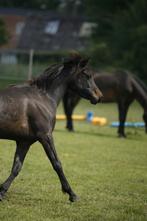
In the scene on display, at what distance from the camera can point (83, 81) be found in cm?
1007

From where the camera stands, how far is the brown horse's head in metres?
9.94

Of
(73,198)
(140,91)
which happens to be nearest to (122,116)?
(140,91)

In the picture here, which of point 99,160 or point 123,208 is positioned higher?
point 123,208

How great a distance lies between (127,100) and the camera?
2034 centimetres

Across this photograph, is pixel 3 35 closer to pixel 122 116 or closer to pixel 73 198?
pixel 122 116

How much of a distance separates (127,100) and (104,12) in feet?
124

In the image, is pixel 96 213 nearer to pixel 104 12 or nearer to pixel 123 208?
pixel 123 208

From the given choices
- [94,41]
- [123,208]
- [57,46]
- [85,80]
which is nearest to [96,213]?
[123,208]

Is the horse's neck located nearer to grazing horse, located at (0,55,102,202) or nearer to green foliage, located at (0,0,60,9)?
grazing horse, located at (0,55,102,202)

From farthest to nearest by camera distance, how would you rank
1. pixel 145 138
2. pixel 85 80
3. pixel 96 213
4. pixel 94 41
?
1. pixel 94 41
2. pixel 145 138
3. pixel 85 80
4. pixel 96 213

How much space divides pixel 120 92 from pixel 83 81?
1030 centimetres

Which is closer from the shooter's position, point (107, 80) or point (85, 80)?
point (85, 80)

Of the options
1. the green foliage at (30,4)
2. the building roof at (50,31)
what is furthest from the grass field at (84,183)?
the green foliage at (30,4)

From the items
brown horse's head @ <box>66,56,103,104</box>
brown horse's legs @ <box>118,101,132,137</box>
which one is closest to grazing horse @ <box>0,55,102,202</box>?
brown horse's head @ <box>66,56,103,104</box>
